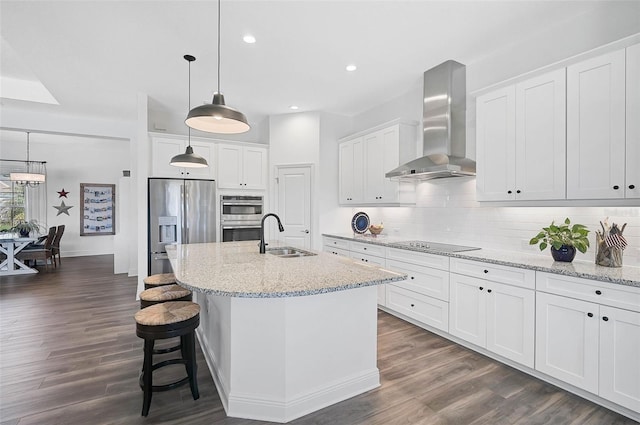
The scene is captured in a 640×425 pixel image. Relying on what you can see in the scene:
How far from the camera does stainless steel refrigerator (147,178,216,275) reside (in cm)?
452

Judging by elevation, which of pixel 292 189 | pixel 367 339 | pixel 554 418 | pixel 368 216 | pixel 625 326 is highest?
pixel 292 189

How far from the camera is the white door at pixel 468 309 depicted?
110 inches

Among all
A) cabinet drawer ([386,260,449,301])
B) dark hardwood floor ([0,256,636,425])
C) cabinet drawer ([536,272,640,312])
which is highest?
cabinet drawer ([536,272,640,312])

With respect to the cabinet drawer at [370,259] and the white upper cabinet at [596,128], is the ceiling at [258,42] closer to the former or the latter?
the white upper cabinet at [596,128]

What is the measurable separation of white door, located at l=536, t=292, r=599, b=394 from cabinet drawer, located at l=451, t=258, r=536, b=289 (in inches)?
5.4

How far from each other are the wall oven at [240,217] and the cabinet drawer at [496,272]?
3.30 m

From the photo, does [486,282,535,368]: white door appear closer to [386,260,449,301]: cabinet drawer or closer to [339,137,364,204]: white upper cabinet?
[386,260,449,301]: cabinet drawer

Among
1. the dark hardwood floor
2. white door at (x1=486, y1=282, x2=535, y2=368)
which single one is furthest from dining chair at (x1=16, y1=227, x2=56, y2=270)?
white door at (x1=486, y1=282, x2=535, y2=368)

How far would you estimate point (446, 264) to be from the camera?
10.2 ft

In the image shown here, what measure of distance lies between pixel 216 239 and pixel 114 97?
8.54ft

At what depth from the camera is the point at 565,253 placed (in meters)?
2.51

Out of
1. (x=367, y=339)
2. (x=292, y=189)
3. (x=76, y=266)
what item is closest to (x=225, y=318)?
(x=367, y=339)

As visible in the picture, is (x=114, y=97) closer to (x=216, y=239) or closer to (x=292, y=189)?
(x=216, y=239)

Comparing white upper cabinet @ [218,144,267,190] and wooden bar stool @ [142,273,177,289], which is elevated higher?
white upper cabinet @ [218,144,267,190]
